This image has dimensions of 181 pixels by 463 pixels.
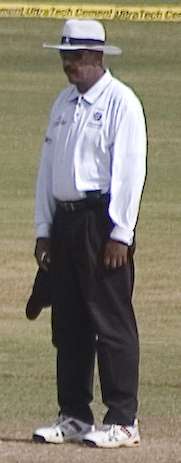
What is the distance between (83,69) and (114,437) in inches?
61.6

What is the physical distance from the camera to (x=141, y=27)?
107 ft

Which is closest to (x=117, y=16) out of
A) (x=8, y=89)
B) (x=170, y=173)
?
(x=8, y=89)

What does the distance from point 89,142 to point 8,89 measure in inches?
791

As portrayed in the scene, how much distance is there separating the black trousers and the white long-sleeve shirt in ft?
0.32

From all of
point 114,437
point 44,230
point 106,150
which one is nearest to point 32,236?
point 44,230

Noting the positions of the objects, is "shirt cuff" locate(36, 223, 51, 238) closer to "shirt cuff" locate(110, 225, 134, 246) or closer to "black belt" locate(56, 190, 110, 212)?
"black belt" locate(56, 190, 110, 212)

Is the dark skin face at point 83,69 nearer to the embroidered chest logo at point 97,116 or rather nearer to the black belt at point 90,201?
the embroidered chest logo at point 97,116

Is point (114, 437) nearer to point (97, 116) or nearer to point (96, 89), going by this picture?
point (97, 116)

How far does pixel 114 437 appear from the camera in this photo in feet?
22.2

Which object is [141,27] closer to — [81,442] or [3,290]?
[3,290]

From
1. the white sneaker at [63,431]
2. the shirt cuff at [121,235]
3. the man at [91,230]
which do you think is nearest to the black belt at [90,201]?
the man at [91,230]

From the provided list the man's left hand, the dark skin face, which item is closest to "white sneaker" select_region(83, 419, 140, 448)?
the man's left hand

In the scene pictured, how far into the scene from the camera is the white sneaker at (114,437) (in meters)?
6.76

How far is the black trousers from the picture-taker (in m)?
6.70
